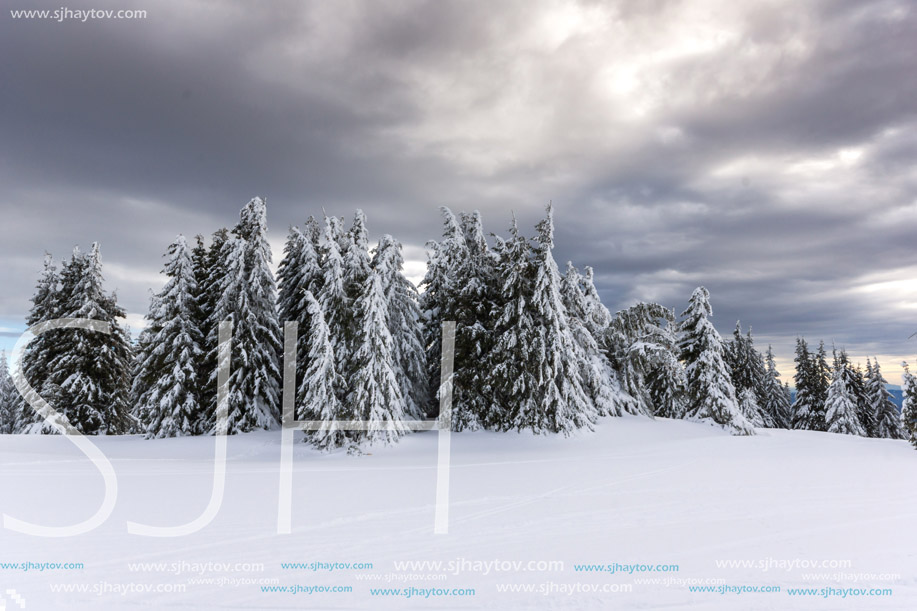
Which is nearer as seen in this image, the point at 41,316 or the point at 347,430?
the point at 347,430

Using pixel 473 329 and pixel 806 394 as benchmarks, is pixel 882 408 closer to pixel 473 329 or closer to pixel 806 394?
pixel 806 394

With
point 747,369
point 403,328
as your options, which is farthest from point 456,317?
point 747,369

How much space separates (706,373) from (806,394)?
1065 inches

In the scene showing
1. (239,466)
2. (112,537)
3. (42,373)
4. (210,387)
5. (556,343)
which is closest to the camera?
(112,537)

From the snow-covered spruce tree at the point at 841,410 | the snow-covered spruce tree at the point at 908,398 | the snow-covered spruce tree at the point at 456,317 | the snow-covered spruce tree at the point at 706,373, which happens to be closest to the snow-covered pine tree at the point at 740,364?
the snow-covered spruce tree at the point at 841,410

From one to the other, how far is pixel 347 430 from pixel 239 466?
15.9 ft

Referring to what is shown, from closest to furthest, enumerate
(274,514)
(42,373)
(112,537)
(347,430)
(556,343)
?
(112,537), (274,514), (347,430), (556,343), (42,373)

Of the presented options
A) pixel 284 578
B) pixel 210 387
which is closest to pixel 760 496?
pixel 284 578

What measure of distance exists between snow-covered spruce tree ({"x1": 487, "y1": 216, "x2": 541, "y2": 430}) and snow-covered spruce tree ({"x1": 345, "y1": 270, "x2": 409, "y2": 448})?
16.6 feet

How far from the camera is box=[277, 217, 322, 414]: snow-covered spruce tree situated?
26.8m

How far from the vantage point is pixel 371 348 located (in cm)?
2152

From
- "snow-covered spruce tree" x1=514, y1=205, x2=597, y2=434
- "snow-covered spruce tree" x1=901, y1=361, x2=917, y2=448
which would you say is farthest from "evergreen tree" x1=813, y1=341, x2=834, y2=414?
"snow-covered spruce tree" x1=514, y1=205, x2=597, y2=434

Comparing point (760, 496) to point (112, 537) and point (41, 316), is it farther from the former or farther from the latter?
point (41, 316)

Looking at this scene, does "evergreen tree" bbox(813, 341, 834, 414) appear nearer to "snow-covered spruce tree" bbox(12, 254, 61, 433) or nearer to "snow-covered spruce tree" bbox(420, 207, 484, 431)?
"snow-covered spruce tree" bbox(420, 207, 484, 431)
